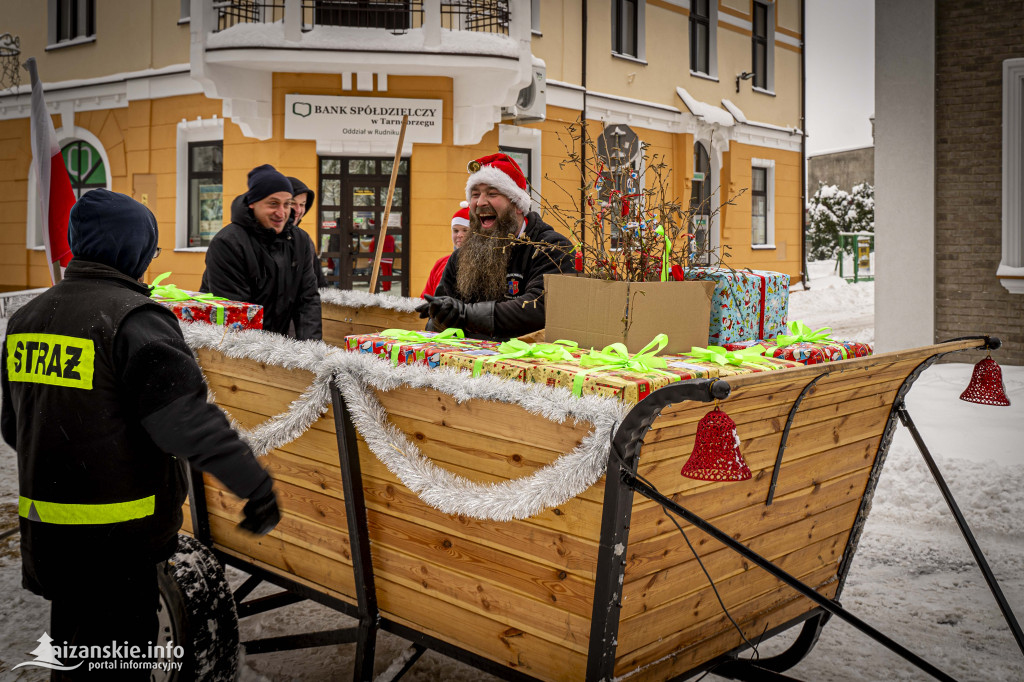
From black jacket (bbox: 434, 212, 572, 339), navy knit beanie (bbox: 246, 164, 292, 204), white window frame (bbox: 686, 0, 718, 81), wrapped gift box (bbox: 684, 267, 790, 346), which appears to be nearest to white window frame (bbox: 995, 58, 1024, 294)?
black jacket (bbox: 434, 212, 572, 339)

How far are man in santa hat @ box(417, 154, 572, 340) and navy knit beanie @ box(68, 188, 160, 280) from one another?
1362 mm

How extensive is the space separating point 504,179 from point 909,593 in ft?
8.64

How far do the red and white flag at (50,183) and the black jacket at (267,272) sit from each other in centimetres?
466

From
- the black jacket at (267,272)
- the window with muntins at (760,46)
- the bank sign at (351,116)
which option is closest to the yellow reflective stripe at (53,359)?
the black jacket at (267,272)

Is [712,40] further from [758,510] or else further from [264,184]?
[758,510]

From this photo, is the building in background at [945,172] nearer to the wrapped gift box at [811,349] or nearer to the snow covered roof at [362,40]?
the snow covered roof at [362,40]

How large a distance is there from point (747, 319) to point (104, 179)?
590 inches

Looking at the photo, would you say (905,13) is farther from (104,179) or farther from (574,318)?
(104,179)

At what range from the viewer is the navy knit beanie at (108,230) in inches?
89.0

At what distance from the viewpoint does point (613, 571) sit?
2.02 m

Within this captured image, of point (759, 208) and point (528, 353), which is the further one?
point (759, 208)

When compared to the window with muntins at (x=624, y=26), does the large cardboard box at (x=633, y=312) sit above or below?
below

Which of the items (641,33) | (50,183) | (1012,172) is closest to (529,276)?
(50,183)

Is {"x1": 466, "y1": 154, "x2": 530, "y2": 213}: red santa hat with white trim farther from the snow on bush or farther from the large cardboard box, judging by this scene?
the snow on bush
